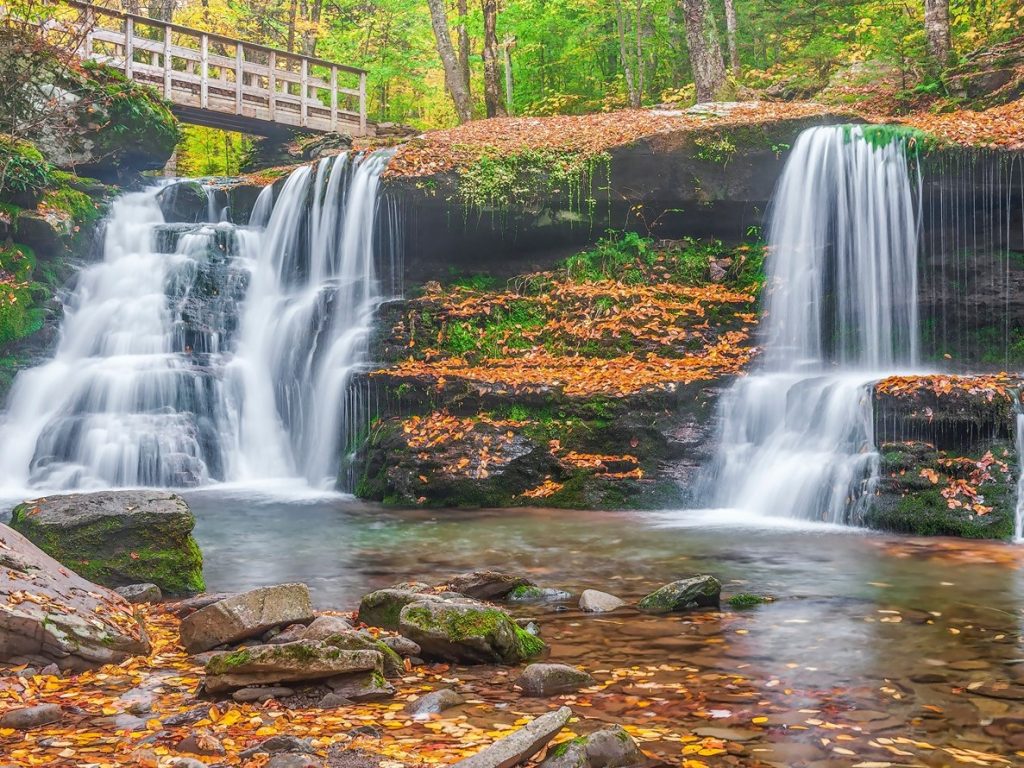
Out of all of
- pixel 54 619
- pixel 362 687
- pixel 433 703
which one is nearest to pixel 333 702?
pixel 362 687

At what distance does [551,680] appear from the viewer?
13.7 ft

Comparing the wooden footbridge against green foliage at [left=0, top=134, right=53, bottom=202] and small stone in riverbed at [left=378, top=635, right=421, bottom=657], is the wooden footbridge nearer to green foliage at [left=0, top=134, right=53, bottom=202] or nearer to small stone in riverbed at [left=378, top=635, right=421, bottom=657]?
green foliage at [left=0, top=134, right=53, bottom=202]

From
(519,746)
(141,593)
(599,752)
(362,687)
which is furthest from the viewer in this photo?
(141,593)

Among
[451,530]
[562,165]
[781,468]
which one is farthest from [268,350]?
[781,468]

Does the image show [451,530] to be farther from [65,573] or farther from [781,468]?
[65,573]

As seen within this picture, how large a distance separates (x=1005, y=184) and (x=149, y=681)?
12.0m

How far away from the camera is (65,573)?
204 inches

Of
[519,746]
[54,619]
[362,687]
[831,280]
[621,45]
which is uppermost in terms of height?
[621,45]

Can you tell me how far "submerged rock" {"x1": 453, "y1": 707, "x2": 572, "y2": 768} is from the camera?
3.01m

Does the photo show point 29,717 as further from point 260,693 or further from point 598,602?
point 598,602

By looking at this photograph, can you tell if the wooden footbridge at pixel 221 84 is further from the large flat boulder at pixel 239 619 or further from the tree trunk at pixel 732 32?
the large flat boulder at pixel 239 619

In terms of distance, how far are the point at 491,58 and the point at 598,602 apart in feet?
56.5

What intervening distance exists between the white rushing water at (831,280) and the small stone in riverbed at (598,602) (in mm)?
4852

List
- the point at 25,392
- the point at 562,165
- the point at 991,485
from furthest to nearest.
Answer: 1. the point at 562,165
2. the point at 25,392
3. the point at 991,485
